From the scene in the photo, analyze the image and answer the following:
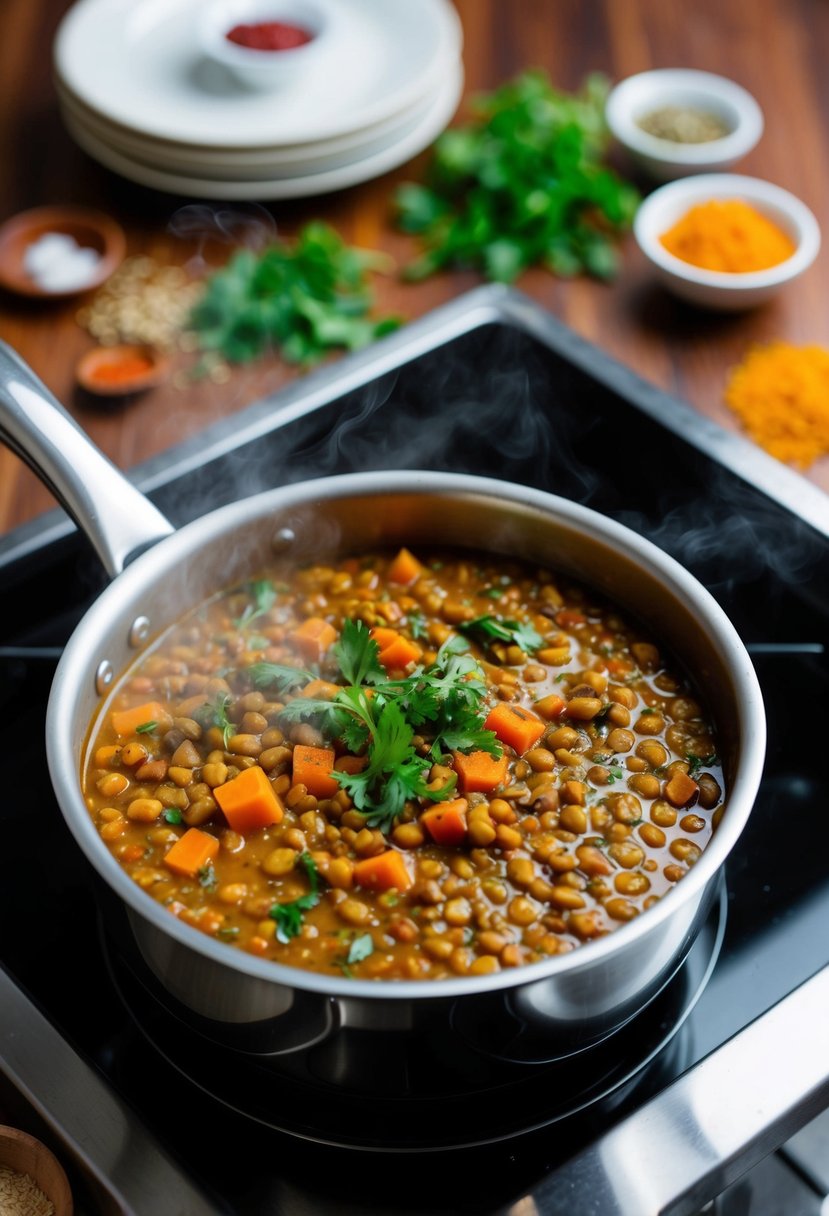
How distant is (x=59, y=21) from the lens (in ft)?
13.9

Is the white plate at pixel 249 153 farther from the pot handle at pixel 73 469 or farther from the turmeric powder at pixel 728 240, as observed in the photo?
the pot handle at pixel 73 469

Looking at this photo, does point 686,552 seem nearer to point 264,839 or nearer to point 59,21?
point 264,839

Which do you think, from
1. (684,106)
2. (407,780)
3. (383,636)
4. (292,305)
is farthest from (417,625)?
(684,106)

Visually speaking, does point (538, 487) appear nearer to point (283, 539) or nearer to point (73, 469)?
point (283, 539)

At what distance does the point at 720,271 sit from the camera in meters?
3.14

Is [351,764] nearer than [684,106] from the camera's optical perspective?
Yes

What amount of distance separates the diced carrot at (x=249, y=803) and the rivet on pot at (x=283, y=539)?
1.66 feet

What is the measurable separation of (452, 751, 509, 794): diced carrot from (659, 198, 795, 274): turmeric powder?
180cm

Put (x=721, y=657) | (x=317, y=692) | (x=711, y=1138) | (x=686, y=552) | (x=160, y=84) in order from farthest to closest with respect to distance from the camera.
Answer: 1. (x=160, y=84)
2. (x=686, y=552)
3. (x=317, y=692)
4. (x=721, y=657)
5. (x=711, y=1138)

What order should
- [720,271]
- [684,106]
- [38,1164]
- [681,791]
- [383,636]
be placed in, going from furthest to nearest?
[684,106]
[720,271]
[383,636]
[681,791]
[38,1164]

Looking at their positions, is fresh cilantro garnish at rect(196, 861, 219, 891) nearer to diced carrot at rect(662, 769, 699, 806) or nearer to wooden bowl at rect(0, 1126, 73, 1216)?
wooden bowl at rect(0, 1126, 73, 1216)

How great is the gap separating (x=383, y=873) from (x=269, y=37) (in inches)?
105

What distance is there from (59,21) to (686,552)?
314 centimetres

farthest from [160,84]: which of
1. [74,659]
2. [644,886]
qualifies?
[644,886]
